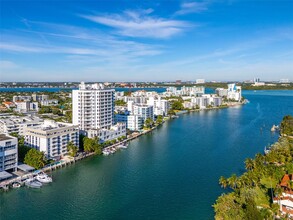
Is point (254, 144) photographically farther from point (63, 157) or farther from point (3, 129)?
point (3, 129)

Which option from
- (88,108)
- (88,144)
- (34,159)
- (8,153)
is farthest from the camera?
(88,108)

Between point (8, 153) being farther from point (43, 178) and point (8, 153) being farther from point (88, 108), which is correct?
point (88, 108)

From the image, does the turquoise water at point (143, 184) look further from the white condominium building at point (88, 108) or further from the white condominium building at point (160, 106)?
the white condominium building at point (160, 106)

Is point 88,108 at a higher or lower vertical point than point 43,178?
higher

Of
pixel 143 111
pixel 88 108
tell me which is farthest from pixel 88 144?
pixel 143 111

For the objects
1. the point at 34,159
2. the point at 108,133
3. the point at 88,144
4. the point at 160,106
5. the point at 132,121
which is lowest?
the point at 34,159

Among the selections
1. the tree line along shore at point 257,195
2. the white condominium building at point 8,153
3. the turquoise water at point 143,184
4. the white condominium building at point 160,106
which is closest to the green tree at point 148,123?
the turquoise water at point 143,184

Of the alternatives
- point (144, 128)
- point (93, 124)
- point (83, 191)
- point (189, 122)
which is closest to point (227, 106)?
point (189, 122)
